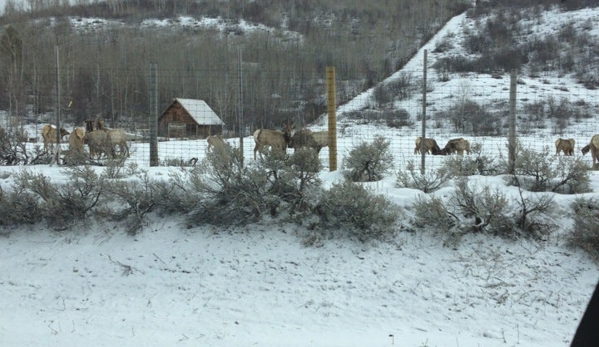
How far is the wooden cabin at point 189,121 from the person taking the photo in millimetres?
29109

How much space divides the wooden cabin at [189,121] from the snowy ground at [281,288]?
70.6 feet

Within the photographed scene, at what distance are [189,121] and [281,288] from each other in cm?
2801

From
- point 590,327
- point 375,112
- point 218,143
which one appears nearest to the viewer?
point 590,327

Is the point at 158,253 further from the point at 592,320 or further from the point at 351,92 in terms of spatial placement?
the point at 351,92

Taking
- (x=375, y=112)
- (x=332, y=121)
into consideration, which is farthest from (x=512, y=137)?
(x=375, y=112)

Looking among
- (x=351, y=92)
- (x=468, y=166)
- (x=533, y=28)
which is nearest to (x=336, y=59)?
(x=533, y=28)

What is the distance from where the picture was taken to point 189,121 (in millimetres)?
32500

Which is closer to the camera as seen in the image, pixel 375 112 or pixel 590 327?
pixel 590 327

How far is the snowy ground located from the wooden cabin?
848 inches

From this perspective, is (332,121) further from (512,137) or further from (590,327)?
(590,327)

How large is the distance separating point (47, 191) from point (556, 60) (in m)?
52.0

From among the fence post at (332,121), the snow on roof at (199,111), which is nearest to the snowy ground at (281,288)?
the fence post at (332,121)

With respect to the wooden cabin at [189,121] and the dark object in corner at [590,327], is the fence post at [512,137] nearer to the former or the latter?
the dark object in corner at [590,327]

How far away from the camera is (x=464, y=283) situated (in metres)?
5.52
